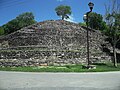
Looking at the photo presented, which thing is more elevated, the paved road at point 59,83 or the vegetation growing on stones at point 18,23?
the vegetation growing on stones at point 18,23

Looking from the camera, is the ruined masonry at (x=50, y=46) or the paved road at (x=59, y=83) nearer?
the paved road at (x=59, y=83)

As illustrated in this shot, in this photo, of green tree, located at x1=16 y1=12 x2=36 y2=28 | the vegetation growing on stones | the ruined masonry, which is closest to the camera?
the ruined masonry

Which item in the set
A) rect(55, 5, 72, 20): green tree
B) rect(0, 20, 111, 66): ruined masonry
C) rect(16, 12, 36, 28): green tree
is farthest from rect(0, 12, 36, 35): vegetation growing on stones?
rect(0, 20, 111, 66): ruined masonry

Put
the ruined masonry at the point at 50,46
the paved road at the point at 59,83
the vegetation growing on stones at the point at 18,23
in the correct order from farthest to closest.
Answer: the vegetation growing on stones at the point at 18,23, the ruined masonry at the point at 50,46, the paved road at the point at 59,83

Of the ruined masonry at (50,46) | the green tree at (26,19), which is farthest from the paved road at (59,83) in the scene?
the green tree at (26,19)

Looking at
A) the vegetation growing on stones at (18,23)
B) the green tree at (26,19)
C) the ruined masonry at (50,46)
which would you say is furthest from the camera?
the green tree at (26,19)

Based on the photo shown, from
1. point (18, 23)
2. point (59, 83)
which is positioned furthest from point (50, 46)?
point (18, 23)

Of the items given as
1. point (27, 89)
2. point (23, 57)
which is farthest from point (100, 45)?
point (27, 89)

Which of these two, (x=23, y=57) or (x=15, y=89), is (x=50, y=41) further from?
(x=15, y=89)

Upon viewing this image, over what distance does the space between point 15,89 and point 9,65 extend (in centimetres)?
1577

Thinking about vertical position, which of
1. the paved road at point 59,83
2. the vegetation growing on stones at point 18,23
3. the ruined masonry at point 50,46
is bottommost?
the paved road at point 59,83

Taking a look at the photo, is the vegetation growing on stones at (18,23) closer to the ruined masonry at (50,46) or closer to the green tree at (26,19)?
the green tree at (26,19)

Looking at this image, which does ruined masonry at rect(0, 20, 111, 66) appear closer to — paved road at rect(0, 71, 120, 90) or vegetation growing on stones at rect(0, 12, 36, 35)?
paved road at rect(0, 71, 120, 90)

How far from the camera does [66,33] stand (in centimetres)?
3747
